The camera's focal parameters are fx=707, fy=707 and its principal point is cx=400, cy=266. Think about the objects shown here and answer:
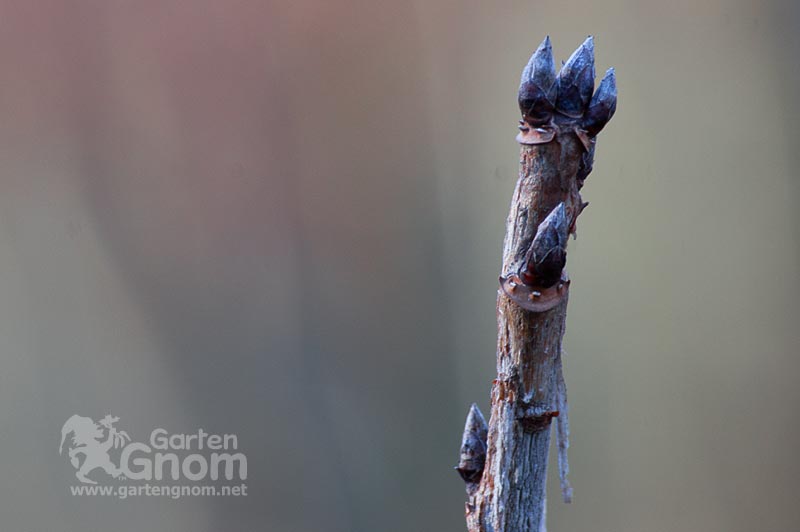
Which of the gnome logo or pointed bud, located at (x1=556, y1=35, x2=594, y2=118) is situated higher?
pointed bud, located at (x1=556, y1=35, x2=594, y2=118)

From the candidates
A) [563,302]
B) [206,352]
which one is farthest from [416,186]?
[563,302]

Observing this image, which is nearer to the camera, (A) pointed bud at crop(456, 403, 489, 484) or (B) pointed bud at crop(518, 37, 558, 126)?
(B) pointed bud at crop(518, 37, 558, 126)

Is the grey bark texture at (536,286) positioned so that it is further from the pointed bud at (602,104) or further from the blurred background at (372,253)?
the blurred background at (372,253)

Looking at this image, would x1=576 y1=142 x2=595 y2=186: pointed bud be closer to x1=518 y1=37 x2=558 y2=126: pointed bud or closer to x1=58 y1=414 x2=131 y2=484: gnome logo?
x1=518 y1=37 x2=558 y2=126: pointed bud

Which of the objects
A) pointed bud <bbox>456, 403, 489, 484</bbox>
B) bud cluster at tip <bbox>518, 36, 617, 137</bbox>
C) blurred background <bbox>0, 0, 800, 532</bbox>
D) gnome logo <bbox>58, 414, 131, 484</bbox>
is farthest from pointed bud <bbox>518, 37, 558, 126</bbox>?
gnome logo <bbox>58, 414, 131, 484</bbox>

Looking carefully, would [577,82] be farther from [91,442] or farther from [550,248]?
[91,442]

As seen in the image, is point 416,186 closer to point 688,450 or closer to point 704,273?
point 704,273

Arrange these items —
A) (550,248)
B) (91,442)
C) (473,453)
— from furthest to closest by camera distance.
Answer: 1. (91,442)
2. (473,453)
3. (550,248)

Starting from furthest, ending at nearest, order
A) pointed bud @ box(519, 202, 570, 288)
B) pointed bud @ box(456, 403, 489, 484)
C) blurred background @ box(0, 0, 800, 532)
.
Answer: blurred background @ box(0, 0, 800, 532), pointed bud @ box(456, 403, 489, 484), pointed bud @ box(519, 202, 570, 288)

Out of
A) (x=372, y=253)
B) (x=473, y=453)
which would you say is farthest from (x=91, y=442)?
(x=473, y=453)
